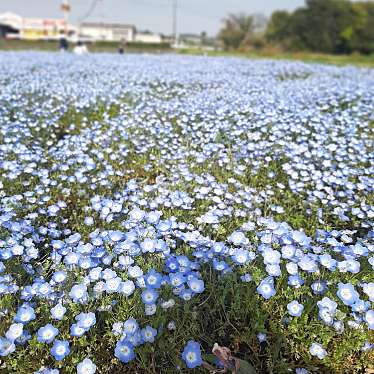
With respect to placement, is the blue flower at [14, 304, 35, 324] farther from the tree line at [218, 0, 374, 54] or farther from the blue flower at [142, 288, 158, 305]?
the tree line at [218, 0, 374, 54]

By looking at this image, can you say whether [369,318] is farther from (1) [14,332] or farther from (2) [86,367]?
(1) [14,332]

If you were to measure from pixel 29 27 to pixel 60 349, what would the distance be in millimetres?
52885

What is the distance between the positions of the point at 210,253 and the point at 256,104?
4020 millimetres

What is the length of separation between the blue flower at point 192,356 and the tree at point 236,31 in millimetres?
33576

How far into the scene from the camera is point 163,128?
181 inches

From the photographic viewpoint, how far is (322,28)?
3744 cm

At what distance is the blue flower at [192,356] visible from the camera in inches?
60.6

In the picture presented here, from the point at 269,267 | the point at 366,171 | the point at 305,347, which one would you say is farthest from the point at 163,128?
the point at 305,347

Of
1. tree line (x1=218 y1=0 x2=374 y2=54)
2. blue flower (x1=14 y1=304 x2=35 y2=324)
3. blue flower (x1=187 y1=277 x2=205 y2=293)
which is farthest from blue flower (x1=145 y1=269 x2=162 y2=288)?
tree line (x1=218 y1=0 x2=374 y2=54)

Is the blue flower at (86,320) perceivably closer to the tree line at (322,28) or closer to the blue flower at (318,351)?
the blue flower at (318,351)

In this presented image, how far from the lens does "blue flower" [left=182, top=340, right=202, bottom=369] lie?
5.05 feet

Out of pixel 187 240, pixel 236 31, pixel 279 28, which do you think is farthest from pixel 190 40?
pixel 187 240

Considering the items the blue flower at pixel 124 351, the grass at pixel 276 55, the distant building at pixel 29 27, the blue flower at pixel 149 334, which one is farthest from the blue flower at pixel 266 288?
the distant building at pixel 29 27

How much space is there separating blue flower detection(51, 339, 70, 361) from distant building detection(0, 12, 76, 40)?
44859 millimetres
